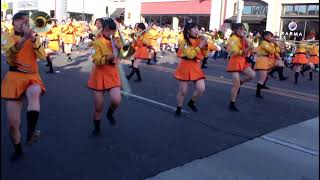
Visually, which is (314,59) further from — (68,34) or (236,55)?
(68,34)

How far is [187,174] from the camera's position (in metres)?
5.14

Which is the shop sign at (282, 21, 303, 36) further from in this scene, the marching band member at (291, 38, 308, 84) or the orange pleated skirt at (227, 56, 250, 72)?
the orange pleated skirt at (227, 56, 250, 72)

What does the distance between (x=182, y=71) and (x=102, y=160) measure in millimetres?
2874

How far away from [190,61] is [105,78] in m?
2.11

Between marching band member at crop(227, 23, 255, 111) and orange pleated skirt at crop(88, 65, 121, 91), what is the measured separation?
A: 3.23m

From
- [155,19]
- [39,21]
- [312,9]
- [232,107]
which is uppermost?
[312,9]

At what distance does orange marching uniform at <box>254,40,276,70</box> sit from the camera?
10453mm

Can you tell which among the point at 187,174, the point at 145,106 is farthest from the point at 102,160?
the point at 145,106

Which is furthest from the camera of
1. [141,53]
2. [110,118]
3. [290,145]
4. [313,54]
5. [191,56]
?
[313,54]

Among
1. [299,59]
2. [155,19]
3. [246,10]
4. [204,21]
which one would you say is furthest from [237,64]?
[155,19]

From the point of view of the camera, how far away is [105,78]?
618 cm

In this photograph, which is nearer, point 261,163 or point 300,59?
point 261,163

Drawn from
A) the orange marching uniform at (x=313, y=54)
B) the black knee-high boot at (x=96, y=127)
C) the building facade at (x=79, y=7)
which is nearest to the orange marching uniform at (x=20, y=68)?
the black knee-high boot at (x=96, y=127)

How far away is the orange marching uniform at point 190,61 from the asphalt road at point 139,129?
0.73m
